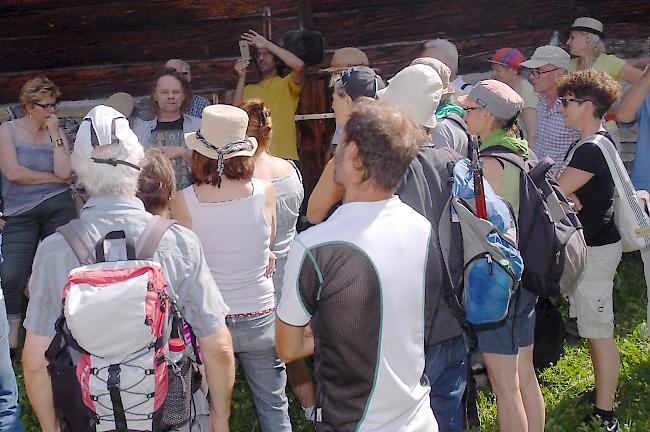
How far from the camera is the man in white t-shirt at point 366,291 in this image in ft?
7.72

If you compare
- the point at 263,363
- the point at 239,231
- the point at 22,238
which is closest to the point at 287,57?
the point at 22,238

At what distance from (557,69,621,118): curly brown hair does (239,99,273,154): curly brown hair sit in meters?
1.62

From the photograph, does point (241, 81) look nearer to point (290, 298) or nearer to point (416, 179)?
point (416, 179)

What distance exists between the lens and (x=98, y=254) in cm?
253

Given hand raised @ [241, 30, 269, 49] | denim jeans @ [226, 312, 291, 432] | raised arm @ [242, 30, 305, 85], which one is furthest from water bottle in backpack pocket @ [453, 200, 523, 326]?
hand raised @ [241, 30, 269, 49]

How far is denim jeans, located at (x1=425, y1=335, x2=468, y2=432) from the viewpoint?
3.05 metres

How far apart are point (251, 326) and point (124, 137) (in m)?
1.15

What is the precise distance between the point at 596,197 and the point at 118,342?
2768 millimetres

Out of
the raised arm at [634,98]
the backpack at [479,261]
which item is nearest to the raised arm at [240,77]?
the raised arm at [634,98]

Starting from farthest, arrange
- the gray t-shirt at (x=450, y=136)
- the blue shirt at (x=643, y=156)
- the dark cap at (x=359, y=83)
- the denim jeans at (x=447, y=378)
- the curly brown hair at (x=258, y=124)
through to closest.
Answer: the blue shirt at (x=643, y=156), the curly brown hair at (x=258, y=124), the gray t-shirt at (x=450, y=136), the dark cap at (x=359, y=83), the denim jeans at (x=447, y=378)

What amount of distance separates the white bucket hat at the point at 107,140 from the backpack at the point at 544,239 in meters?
1.59

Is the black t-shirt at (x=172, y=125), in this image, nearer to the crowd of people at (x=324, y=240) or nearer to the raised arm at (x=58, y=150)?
the crowd of people at (x=324, y=240)

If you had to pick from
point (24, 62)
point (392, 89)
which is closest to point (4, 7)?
point (24, 62)

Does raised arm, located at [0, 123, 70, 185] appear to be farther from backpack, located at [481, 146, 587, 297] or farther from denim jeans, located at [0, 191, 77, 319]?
backpack, located at [481, 146, 587, 297]
